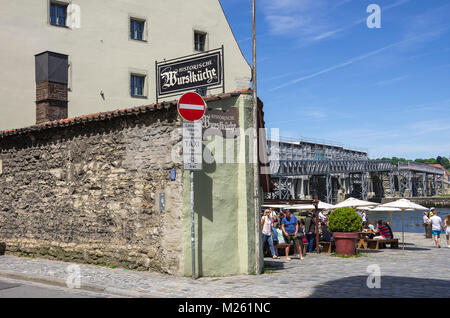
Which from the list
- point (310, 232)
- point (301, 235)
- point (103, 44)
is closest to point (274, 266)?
point (301, 235)

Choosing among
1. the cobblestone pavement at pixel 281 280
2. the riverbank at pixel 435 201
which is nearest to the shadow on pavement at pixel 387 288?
the cobblestone pavement at pixel 281 280

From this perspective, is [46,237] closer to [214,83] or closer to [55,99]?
[55,99]

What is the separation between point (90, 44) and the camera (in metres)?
24.3

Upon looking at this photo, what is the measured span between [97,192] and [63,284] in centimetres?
324

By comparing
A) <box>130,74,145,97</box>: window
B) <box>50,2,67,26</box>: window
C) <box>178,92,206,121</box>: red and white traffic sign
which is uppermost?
<box>50,2,67,26</box>: window

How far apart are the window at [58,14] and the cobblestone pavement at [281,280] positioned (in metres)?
13.0

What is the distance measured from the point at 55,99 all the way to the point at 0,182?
3.40 m

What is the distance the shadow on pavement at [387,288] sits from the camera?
345 inches

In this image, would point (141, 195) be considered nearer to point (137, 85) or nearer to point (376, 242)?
point (376, 242)

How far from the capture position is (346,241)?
53.8 ft

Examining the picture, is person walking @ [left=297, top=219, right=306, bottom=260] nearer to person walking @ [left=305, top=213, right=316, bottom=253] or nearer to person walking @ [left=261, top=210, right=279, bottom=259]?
person walking @ [left=305, top=213, right=316, bottom=253]

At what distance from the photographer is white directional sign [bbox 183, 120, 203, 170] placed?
10891 mm

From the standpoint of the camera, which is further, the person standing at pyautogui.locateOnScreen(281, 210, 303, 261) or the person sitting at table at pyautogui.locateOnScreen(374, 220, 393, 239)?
the person sitting at table at pyautogui.locateOnScreen(374, 220, 393, 239)

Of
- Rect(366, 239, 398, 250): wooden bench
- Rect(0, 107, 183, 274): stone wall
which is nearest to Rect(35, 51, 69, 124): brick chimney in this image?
Rect(0, 107, 183, 274): stone wall
